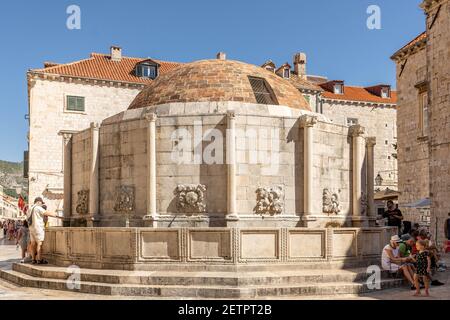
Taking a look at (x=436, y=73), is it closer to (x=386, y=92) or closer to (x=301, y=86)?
(x=301, y=86)

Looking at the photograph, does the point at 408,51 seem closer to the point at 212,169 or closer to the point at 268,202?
the point at 268,202

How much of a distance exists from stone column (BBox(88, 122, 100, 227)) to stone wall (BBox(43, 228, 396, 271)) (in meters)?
2.12

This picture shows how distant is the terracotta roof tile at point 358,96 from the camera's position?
50250 mm

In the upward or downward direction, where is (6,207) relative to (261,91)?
downward

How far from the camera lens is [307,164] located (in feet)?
43.7

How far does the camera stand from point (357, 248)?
1221 centimetres

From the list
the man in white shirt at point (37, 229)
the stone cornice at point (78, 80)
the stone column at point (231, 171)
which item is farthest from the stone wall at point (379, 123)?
the man in white shirt at point (37, 229)

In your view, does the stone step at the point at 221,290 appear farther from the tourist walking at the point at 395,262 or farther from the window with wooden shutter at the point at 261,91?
the window with wooden shutter at the point at 261,91

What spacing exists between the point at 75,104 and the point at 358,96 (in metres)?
29.1

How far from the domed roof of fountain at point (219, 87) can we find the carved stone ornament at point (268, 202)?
3.16 meters

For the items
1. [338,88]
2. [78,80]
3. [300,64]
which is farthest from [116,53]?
[338,88]
